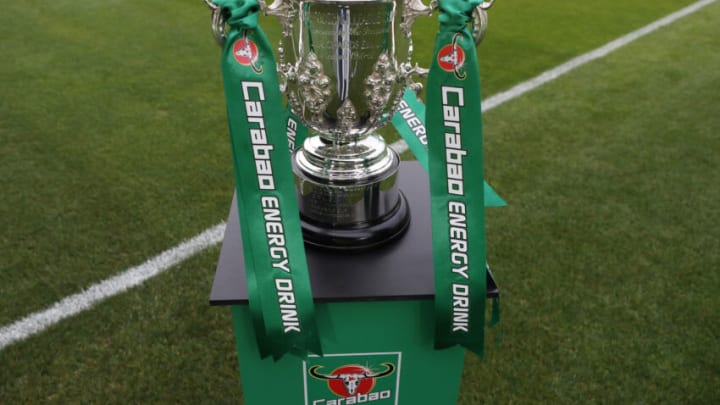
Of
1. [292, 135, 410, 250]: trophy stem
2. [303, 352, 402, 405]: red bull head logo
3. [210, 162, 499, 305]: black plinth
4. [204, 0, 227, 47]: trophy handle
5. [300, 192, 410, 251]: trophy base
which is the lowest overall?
[303, 352, 402, 405]: red bull head logo

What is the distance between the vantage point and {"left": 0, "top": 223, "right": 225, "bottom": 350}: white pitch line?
1.95m

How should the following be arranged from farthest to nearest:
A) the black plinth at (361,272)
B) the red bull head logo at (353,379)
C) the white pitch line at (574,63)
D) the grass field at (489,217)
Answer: the white pitch line at (574,63), the grass field at (489,217), the red bull head logo at (353,379), the black plinth at (361,272)

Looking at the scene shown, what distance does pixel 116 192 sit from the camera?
8.56 ft

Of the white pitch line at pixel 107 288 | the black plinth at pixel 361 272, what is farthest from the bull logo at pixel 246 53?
the white pitch line at pixel 107 288

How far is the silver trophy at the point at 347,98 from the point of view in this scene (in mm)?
1049

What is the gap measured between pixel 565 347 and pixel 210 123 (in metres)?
2.13

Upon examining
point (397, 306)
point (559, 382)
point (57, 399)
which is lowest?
point (559, 382)

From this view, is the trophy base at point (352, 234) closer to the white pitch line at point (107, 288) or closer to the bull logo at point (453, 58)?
the bull logo at point (453, 58)

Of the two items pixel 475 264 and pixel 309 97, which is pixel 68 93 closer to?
pixel 309 97

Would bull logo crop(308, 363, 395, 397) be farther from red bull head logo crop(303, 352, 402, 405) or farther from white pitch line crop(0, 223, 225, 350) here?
white pitch line crop(0, 223, 225, 350)

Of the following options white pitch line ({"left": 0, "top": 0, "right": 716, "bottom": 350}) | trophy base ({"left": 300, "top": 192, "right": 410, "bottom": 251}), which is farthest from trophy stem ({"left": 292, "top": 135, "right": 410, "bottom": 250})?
white pitch line ({"left": 0, "top": 0, "right": 716, "bottom": 350})

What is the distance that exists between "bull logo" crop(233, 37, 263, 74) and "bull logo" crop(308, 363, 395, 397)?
0.64 metres

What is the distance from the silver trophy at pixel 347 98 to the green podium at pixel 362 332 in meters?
0.06

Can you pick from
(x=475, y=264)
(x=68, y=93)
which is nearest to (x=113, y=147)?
(x=68, y=93)
